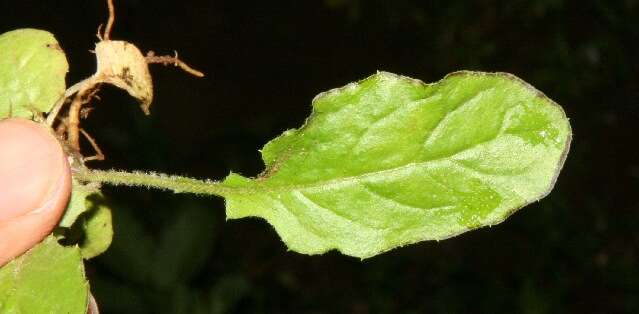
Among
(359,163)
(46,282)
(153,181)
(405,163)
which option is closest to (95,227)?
(46,282)

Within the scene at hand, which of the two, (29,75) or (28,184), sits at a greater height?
(29,75)

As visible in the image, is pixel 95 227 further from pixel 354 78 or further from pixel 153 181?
pixel 354 78

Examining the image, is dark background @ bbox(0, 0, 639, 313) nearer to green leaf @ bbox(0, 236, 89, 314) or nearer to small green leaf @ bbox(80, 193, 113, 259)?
small green leaf @ bbox(80, 193, 113, 259)

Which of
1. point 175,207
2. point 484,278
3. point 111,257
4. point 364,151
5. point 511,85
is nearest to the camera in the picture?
point 511,85

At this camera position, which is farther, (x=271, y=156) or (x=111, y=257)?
(x=111, y=257)

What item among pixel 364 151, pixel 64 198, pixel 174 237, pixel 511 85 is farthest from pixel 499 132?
pixel 174 237

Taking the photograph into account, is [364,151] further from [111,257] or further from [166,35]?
[166,35]

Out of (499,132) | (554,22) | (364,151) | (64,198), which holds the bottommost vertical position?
(554,22)

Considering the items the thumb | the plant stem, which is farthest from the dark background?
the plant stem
